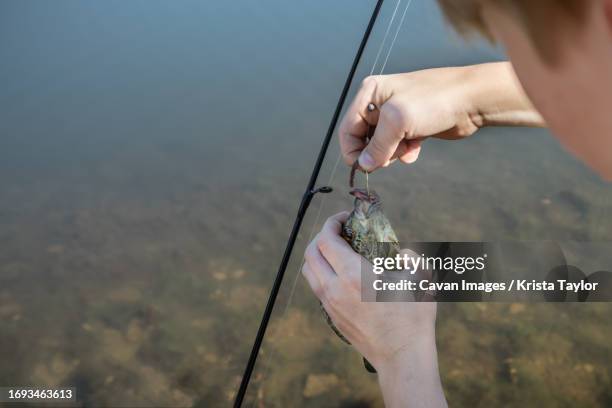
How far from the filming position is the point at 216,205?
3127 mm

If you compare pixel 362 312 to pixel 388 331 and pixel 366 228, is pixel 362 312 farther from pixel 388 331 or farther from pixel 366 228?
pixel 366 228

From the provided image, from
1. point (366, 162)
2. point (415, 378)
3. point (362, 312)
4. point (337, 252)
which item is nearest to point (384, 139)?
point (366, 162)

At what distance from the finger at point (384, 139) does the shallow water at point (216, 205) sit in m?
0.31

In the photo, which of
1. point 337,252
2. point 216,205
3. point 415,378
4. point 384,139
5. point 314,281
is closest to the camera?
point 415,378

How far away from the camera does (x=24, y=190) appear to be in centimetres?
319

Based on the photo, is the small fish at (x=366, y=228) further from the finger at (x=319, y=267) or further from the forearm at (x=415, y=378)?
the forearm at (x=415, y=378)

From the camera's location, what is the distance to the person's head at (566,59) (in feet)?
2.53

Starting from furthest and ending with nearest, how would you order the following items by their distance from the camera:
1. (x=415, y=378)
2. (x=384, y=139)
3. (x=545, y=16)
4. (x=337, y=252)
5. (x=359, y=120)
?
(x=359, y=120), (x=384, y=139), (x=337, y=252), (x=415, y=378), (x=545, y=16)

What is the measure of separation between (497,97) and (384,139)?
16.8 inches

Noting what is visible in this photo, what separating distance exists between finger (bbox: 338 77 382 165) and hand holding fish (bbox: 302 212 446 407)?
443 mm

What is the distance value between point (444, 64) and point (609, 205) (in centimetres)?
127

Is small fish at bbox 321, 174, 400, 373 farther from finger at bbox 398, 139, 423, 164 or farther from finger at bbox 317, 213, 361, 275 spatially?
finger at bbox 398, 139, 423, 164

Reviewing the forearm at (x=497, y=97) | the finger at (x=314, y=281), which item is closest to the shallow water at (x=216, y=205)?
the forearm at (x=497, y=97)

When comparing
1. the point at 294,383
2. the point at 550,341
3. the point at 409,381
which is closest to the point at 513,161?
the point at 550,341
